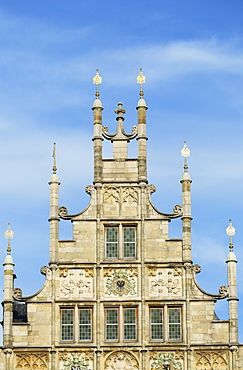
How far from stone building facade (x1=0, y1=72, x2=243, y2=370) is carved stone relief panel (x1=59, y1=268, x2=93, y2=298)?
39 millimetres

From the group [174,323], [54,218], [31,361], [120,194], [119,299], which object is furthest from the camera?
[120,194]

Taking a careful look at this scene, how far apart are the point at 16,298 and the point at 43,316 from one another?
4.14ft

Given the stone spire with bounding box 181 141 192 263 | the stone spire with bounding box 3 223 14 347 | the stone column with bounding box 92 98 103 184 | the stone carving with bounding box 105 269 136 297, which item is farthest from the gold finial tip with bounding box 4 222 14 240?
the stone spire with bounding box 181 141 192 263

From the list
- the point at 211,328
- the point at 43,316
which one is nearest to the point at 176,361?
the point at 211,328

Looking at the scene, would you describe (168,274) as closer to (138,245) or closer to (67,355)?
(138,245)

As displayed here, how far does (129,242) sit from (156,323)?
341 cm

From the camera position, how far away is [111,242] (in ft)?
183

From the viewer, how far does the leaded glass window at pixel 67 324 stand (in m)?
54.6

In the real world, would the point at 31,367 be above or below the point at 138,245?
below

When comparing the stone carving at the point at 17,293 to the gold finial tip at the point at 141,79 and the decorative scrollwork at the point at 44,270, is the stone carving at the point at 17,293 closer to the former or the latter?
the decorative scrollwork at the point at 44,270

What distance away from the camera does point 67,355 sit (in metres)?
54.2

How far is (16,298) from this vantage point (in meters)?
54.8

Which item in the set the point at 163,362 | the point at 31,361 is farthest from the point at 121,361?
the point at 31,361

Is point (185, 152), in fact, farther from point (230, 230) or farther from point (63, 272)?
point (63, 272)
